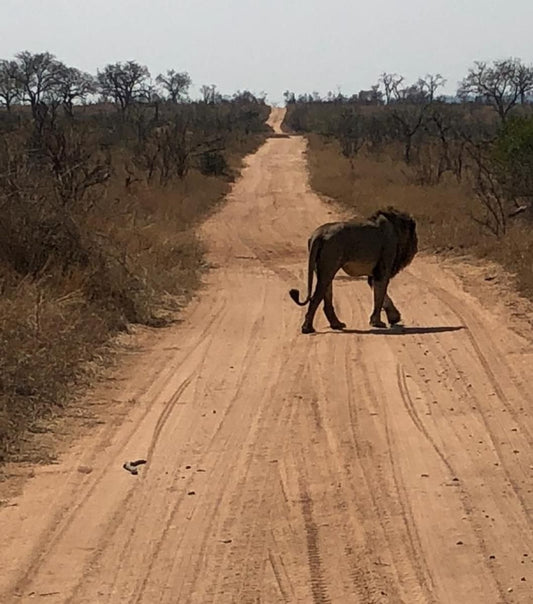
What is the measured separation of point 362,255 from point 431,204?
11.9 metres

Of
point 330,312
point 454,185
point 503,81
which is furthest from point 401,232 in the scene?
point 503,81

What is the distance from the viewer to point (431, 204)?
22.8 meters

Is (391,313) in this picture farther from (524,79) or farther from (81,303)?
(524,79)

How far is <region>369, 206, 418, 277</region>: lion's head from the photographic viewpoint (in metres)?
11.6

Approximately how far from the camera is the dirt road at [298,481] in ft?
15.5

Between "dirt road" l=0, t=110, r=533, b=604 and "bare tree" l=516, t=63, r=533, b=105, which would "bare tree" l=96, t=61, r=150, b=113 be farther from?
"dirt road" l=0, t=110, r=533, b=604

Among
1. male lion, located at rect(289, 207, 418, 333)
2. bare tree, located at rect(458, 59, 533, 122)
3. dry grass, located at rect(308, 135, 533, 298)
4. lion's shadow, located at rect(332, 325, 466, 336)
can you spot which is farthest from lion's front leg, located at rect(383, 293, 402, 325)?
bare tree, located at rect(458, 59, 533, 122)

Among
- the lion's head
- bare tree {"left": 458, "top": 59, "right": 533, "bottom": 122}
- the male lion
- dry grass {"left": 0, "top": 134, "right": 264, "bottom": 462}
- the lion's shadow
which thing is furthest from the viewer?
bare tree {"left": 458, "top": 59, "right": 533, "bottom": 122}

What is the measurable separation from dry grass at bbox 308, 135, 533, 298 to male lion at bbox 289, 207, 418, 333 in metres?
1.86

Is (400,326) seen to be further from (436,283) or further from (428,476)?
(428,476)

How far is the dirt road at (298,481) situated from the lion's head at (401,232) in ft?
4.32

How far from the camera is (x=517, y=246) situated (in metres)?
15.1

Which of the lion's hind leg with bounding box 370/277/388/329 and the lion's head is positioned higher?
the lion's head

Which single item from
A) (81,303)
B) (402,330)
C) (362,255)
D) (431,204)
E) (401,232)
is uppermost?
(401,232)
